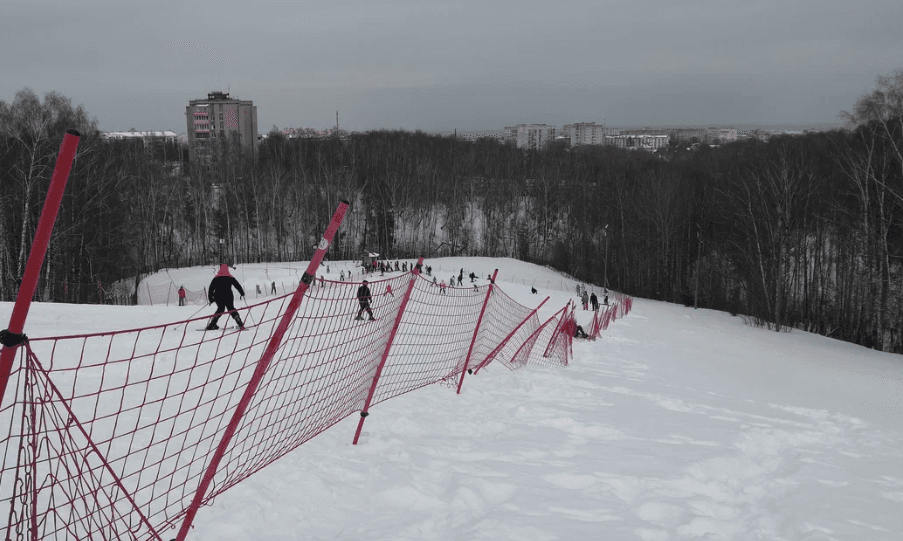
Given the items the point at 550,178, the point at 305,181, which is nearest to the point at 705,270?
the point at 550,178

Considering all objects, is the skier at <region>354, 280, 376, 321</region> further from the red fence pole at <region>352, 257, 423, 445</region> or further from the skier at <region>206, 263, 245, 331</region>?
the skier at <region>206, 263, 245, 331</region>

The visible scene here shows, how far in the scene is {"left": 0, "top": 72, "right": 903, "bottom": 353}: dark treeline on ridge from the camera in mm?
26828

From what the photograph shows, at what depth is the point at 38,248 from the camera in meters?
2.24

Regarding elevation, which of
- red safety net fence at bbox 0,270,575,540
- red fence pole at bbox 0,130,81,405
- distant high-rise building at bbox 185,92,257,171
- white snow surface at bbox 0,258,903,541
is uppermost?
distant high-rise building at bbox 185,92,257,171

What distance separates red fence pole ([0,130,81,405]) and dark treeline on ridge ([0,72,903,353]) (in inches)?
957

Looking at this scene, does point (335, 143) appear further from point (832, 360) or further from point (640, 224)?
point (832, 360)

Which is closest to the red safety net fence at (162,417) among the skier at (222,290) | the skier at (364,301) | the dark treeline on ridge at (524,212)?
the skier at (364,301)

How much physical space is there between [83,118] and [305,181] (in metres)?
25.4

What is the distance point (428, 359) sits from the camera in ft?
29.9

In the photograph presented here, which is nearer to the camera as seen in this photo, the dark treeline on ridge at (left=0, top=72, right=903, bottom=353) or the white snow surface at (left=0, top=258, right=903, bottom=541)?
the white snow surface at (left=0, top=258, right=903, bottom=541)

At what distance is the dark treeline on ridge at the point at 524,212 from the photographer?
88.0 feet

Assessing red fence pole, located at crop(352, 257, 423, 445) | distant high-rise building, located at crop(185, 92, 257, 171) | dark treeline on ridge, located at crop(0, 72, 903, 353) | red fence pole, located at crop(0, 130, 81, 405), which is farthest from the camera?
distant high-rise building, located at crop(185, 92, 257, 171)

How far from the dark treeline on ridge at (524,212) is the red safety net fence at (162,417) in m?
20.1

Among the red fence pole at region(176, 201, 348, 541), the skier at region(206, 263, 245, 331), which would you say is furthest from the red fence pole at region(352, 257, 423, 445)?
the skier at region(206, 263, 245, 331)
